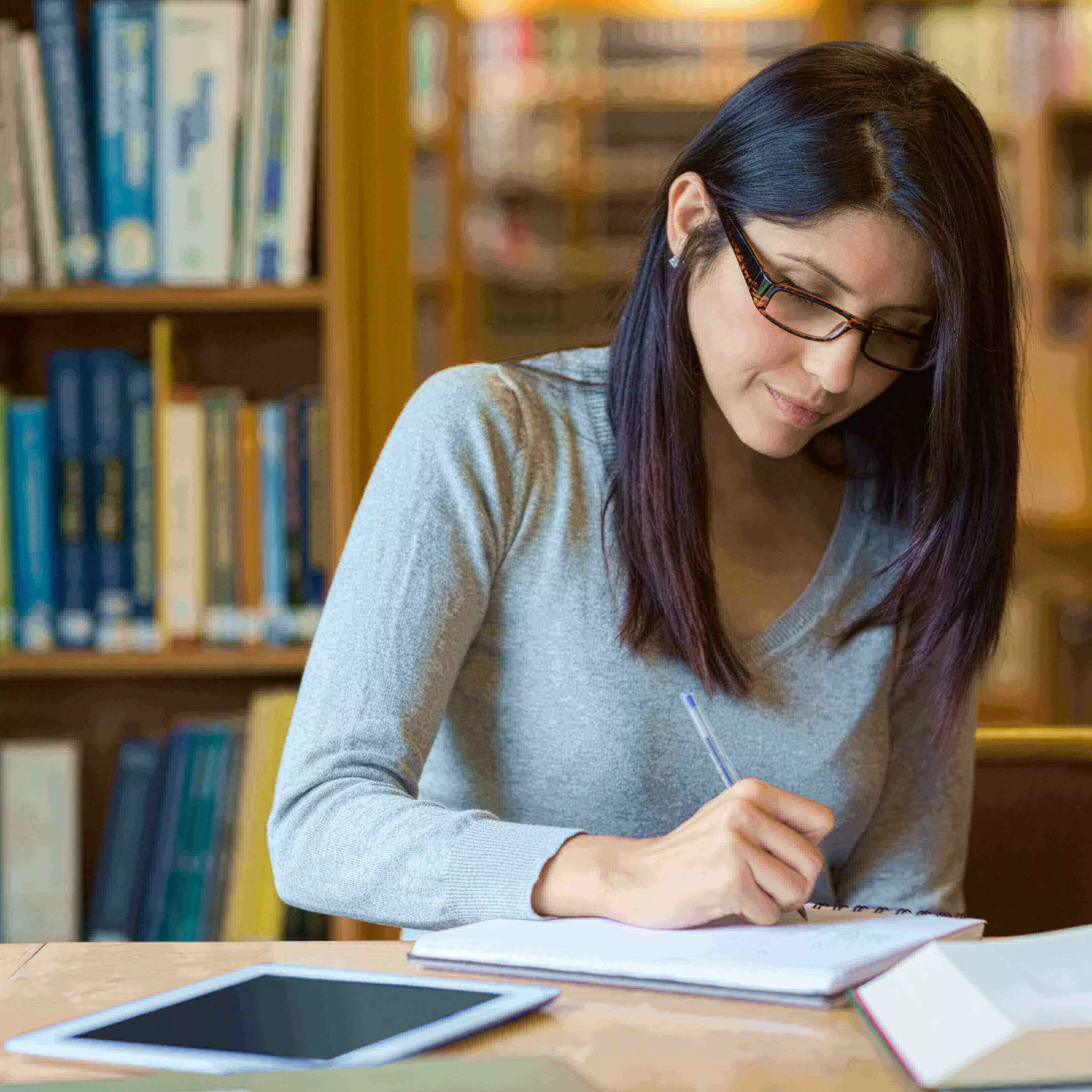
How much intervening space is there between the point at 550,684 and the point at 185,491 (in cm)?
77

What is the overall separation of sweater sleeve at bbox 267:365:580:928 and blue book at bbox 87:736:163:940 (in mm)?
800

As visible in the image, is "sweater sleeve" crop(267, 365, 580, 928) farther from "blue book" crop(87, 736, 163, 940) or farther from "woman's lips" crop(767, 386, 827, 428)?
"blue book" crop(87, 736, 163, 940)

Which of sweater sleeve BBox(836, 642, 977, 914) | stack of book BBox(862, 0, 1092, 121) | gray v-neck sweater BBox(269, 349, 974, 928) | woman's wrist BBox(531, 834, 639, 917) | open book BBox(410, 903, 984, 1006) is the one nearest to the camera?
open book BBox(410, 903, 984, 1006)

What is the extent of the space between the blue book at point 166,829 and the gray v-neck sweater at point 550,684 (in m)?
0.69

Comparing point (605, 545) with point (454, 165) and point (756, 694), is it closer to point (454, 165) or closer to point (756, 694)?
point (756, 694)

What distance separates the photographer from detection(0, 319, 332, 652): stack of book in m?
1.68

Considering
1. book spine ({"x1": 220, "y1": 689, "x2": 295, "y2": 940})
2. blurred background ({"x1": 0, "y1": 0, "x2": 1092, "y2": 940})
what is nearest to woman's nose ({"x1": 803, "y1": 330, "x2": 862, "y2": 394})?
blurred background ({"x1": 0, "y1": 0, "x2": 1092, "y2": 940})

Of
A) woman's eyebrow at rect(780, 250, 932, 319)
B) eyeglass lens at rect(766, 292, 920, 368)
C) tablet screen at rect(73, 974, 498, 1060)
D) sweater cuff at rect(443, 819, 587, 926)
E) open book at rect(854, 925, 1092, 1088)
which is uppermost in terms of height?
woman's eyebrow at rect(780, 250, 932, 319)

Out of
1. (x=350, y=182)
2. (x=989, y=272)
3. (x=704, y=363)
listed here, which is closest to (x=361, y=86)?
(x=350, y=182)

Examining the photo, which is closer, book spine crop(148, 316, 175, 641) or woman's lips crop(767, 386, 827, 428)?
woman's lips crop(767, 386, 827, 428)

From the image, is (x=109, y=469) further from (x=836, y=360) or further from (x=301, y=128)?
(x=836, y=360)

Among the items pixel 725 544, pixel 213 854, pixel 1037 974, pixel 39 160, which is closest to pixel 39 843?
pixel 213 854

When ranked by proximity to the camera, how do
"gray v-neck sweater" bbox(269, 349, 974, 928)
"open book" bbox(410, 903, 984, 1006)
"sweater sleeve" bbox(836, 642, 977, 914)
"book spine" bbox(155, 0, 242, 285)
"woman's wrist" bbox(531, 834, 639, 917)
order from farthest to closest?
"book spine" bbox(155, 0, 242, 285)
"sweater sleeve" bbox(836, 642, 977, 914)
"gray v-neck sweater" bbox(269, 349, 974, 928)
"woman's wrist" bbox(531, 834, 639, 917)
"open book" bbox(410, 903, 984, 1006)

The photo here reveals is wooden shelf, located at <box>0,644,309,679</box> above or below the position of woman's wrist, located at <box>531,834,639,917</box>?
below
